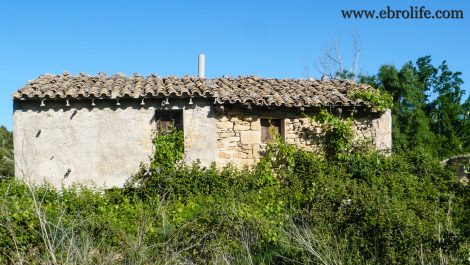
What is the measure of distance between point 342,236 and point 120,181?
21.5 feet

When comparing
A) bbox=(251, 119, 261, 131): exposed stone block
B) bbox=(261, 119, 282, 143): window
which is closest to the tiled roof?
bbox=(251, 119, 261, 131): exposed stone block

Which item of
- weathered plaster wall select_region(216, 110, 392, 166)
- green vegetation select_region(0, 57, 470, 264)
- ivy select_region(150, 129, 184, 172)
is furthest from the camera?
weathered plaster wall select_region(216, 110, 392, 166)

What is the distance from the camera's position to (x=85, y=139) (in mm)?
11953

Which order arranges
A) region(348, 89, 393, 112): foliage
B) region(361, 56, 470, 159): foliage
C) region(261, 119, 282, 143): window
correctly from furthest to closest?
region(361, 56, 470, 159): foliage → region(348, 89, 393, 112): foliage → region(261, 119, 282, 143): window

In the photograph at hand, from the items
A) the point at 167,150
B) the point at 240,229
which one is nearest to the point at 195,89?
the point at 167,150

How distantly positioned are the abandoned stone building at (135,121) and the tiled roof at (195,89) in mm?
26

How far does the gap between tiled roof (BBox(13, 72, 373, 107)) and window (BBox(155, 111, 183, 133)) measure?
59cm

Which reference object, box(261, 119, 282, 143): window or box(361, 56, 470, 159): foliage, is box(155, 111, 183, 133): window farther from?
box(361, 56, 470, 159): foliage

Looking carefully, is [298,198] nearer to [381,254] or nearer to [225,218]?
[225,218]

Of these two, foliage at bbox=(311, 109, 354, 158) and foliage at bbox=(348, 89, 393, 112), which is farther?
foliage at bbox=(348, 89, 393, 112)

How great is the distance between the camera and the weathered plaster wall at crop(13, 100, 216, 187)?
11.8 m

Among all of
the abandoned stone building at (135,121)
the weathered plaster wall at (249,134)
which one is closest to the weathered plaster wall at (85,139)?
the abandoned stone building at (135,121)

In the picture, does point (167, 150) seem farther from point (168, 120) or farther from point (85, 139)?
point (85, 139)

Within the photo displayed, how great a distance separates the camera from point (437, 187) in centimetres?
1259
